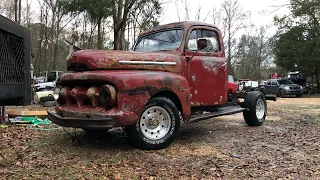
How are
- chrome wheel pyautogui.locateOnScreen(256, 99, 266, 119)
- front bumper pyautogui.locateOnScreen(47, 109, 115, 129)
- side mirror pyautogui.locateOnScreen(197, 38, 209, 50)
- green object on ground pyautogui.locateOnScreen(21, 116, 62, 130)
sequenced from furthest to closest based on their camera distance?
chrome wheel pyautogui.locateOnScreen(256, 99, 266, 119) → green object on ground pyautogui.locateOnScreen(21, 116, 62, 130) → side mirror pyautogui.locateOnScreen(197, 38, 209, 50) → front bumper pyautogui.locateOnScreen(47, 109, 115, 129)

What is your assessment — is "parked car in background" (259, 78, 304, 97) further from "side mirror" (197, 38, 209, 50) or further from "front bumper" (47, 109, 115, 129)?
"front bumper" (47, 109, 115, 129)

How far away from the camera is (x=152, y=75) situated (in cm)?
473

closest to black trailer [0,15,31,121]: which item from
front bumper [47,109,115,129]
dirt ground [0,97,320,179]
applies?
dirt ground [0,97,320,179]

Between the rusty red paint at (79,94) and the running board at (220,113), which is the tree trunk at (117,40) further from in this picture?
the rusty red paint at (79,94)

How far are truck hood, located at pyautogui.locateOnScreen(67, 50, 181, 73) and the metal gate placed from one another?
8.50 feet

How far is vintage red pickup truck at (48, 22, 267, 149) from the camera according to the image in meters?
4.37

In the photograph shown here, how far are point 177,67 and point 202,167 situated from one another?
6.36 feet

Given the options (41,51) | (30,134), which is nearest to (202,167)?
(30,134)

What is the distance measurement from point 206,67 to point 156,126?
1723mm

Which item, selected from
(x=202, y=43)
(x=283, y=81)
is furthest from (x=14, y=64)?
(x=283, y=81)

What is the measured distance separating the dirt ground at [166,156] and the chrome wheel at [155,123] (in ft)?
0.86

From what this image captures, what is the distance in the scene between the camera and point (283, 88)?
26.2m

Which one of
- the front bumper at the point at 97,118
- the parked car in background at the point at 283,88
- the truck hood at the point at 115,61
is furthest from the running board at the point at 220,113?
the parked car in background at the point at 283,88

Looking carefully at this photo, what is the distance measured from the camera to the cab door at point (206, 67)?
18.8 feet
